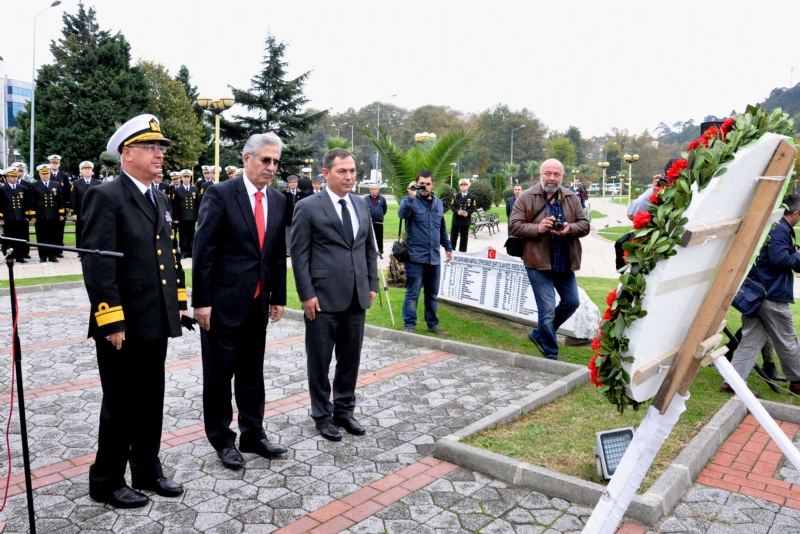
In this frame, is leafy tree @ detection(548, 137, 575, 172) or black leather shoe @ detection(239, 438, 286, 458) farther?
leafy tree @ detection(548, 137, 575, 172)

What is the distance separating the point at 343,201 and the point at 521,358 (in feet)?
10.3

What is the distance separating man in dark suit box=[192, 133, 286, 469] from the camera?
4578mm

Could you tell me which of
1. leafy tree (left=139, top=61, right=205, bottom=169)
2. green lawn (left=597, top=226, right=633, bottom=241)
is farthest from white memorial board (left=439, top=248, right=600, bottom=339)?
leafy tree (left=139, top=61, right=205, bottom=169)

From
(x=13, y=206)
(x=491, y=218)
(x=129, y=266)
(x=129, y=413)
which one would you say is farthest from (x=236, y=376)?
(x=491, y=218)

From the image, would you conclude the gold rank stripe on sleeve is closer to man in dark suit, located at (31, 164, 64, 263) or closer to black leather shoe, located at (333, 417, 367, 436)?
black leather shoe, located at (333, 417, 367, 436)

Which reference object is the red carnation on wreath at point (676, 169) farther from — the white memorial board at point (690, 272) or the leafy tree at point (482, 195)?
the leafy tree at point (482, 195)

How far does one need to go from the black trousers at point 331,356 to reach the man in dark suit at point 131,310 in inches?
50.1

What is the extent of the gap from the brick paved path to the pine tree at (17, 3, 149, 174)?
117 feet

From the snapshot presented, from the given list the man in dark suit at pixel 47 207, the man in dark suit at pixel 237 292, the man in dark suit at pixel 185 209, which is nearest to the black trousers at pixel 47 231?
the man in dark suit at pixel 47 207

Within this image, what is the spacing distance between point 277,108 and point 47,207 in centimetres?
2673

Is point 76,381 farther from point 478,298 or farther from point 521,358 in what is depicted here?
point 478,298

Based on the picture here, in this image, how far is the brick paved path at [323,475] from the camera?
12.6 ft

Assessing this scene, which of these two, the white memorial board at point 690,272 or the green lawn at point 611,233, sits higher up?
the white memorial board at point 690,272

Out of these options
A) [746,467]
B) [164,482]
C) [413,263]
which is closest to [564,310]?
[413,263]
